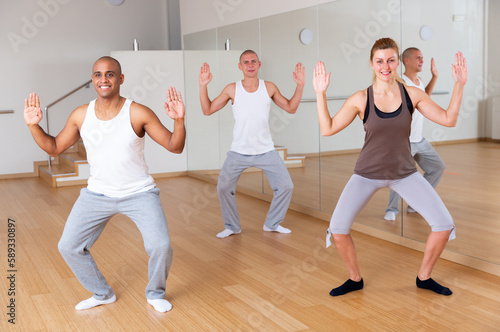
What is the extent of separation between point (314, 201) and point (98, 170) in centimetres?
268

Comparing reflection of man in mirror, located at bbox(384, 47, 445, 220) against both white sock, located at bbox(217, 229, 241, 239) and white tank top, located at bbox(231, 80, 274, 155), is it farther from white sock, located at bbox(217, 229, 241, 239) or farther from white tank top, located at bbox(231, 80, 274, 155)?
white sock, located at bbox(217, 229, 241, 239)

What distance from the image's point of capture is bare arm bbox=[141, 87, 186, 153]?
278 cm

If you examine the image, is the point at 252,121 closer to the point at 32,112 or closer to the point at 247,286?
the point at 247,286

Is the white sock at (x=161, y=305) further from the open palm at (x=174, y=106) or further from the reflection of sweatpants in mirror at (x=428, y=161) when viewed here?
the reflection of sweatpants in mirror at (x=428, y=161)

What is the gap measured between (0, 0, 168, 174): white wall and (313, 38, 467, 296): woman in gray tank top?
21.5 feet

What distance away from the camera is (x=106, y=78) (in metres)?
2.91

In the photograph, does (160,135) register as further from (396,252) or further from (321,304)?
(396,252)

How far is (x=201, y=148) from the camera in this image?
759 centimetres

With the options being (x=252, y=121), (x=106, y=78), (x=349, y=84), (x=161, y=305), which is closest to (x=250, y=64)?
(x=252, y=121)

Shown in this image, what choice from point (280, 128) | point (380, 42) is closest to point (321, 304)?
point (380, 42)

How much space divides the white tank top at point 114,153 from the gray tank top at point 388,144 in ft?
3.86

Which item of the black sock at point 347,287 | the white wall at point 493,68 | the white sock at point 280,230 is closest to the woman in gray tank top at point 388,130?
the black sock at point 347,287

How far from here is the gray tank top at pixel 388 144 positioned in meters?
2.91

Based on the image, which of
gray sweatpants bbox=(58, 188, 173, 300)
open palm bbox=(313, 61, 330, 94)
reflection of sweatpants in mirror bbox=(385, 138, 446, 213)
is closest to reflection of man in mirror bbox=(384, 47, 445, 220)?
reflection of sweatpants in mirror bbox=(385, 138, 446, 213)
